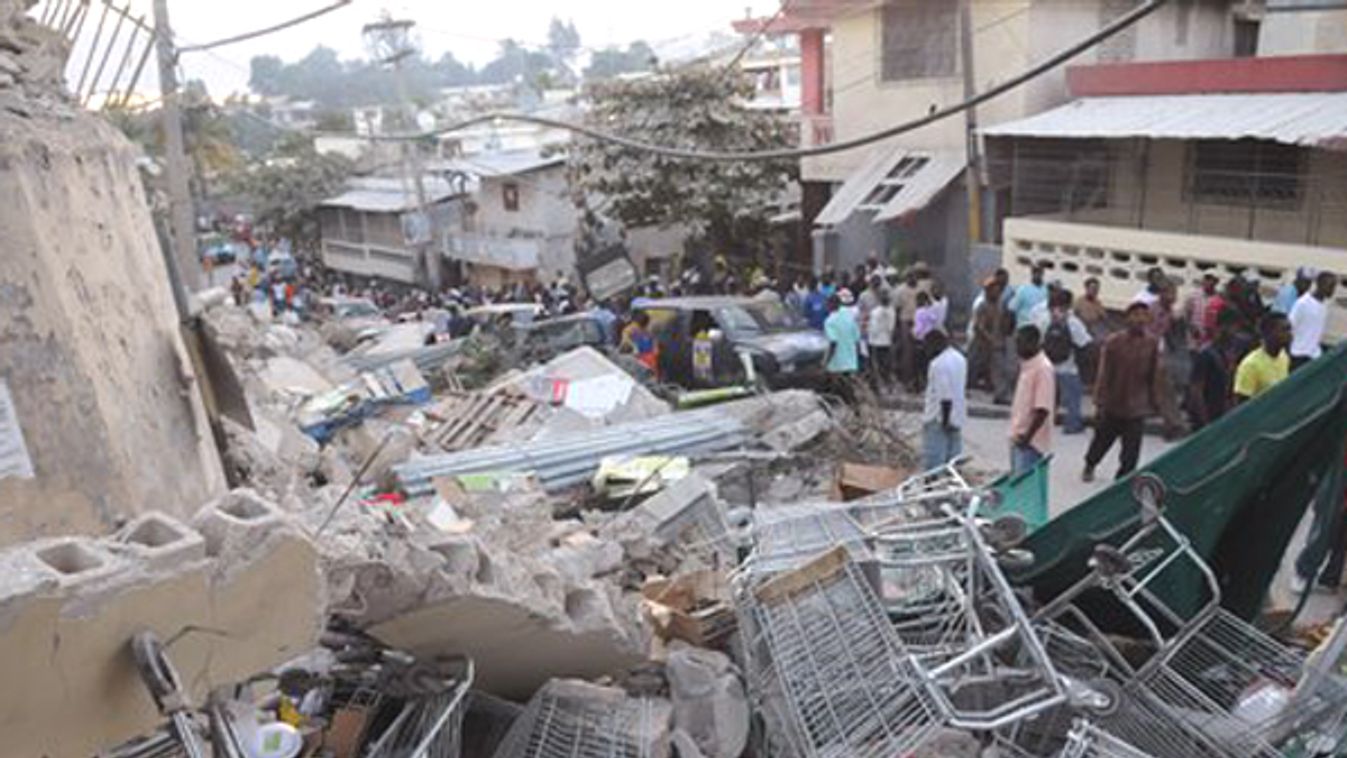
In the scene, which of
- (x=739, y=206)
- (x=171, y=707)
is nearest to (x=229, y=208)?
(x=739, y=206)

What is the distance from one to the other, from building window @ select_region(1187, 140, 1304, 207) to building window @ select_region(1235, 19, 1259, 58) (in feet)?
15.4

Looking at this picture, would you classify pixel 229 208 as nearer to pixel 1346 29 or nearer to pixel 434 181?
pixel 434 181

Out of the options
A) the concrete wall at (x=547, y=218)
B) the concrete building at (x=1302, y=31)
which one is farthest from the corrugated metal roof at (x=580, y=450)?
the concrete wall at (x=547, y=218)

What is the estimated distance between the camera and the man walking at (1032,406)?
7562mm

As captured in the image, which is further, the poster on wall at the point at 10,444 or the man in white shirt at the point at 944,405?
the man in white shirt at the point at 944,405

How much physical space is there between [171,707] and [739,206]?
1877 cm

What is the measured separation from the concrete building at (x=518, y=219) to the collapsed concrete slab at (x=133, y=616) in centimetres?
2523

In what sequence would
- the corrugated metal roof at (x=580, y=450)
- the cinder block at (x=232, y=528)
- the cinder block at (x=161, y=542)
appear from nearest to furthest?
1. the cinder block at (x=161, y=542)
2. the cinder block at (x=232, y=528)
3. the corrugated metal roof at (x=580, y=450)

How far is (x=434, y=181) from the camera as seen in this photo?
35125 mm

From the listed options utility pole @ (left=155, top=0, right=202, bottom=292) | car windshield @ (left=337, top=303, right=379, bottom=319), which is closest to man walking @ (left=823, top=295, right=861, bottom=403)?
utility pole @ (left=155, top=0, right=202, bottom=292)

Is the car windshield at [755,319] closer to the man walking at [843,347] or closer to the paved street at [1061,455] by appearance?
the man walking at [843,347]

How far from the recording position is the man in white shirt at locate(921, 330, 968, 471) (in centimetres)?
809

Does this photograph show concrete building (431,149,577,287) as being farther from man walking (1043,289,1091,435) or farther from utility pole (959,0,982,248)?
man walking (1043,289,1091,435)

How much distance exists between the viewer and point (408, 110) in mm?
30562
